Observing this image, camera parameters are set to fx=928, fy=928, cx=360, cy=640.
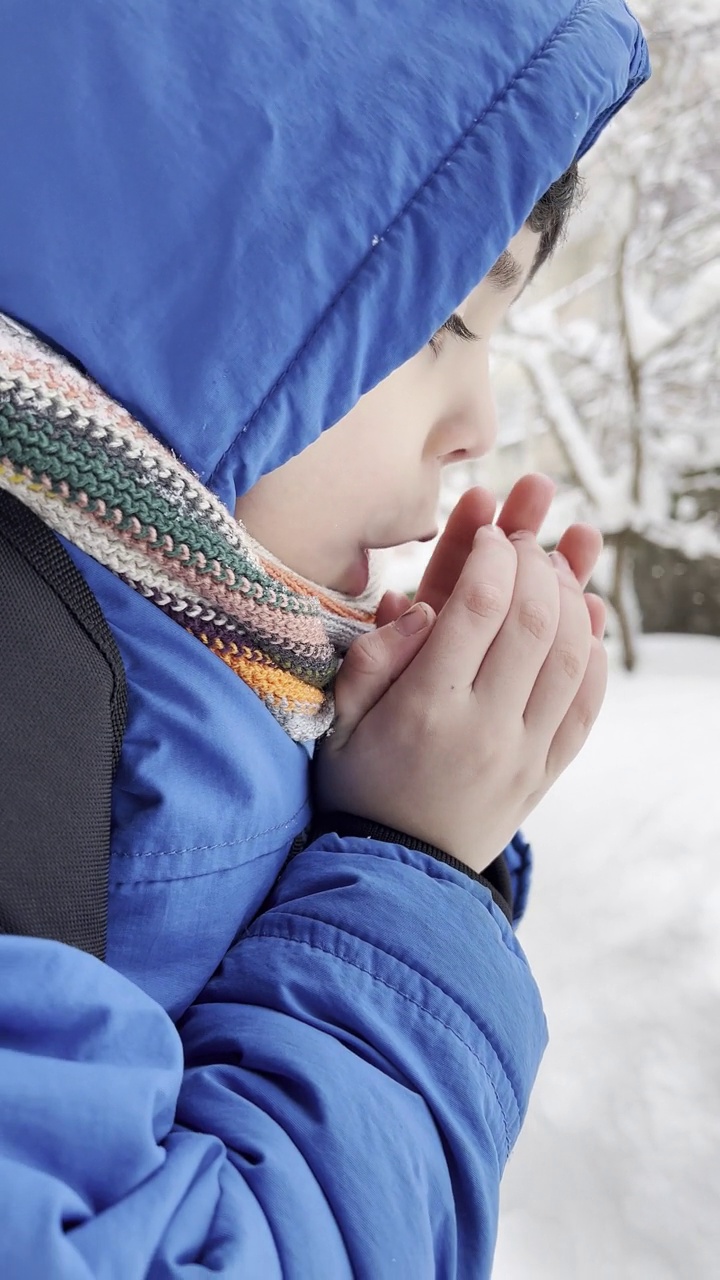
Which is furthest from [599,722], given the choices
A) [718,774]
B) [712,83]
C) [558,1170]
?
[712,83]

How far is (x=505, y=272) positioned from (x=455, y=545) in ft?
0.80

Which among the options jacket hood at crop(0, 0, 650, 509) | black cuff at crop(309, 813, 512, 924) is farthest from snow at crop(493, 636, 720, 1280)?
jacket hood at crop(0, 0, 650, 509)

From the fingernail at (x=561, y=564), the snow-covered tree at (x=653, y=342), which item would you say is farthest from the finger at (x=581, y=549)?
the snow-covered tree at (x=653, y=342)

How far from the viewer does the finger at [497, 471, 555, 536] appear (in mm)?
779

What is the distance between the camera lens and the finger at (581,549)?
759mm

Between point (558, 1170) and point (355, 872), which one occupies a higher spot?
point (355, 872)

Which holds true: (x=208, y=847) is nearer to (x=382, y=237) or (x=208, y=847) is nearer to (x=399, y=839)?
(x=399, y=839)

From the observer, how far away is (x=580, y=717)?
688 mm

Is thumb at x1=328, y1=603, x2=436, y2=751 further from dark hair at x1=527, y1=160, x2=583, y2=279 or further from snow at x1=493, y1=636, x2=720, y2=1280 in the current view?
snow at x1=493, y1=636, x2=720, y2=1280

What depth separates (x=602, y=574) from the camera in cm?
238

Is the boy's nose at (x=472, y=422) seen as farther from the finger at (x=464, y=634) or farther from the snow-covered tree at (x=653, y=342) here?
the snow-covered tree at (x=653, y=342)

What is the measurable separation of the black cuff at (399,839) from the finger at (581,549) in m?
0.25

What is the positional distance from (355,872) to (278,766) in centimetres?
9

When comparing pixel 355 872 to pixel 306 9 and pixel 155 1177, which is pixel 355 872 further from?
pixel 306 9
